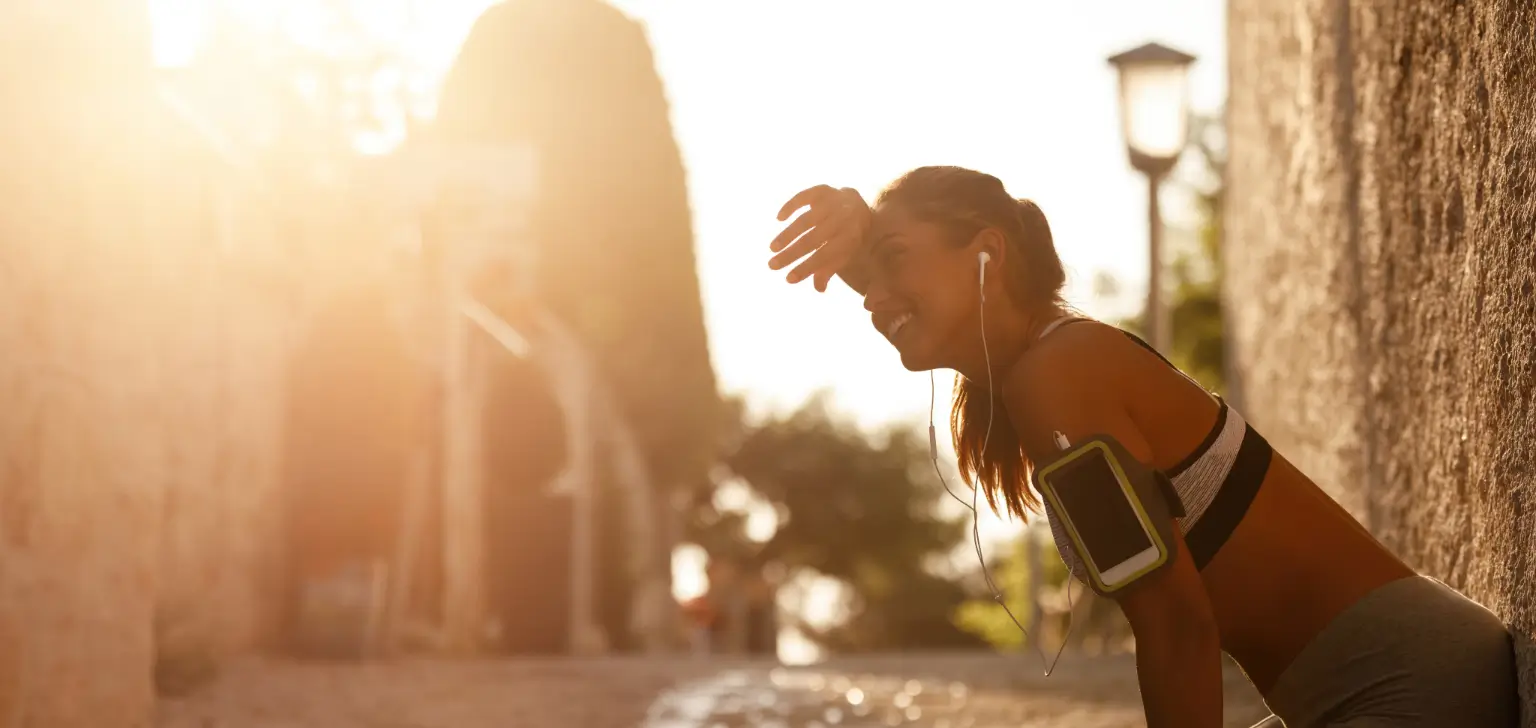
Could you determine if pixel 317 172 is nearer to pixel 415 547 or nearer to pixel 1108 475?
pixel 415 547

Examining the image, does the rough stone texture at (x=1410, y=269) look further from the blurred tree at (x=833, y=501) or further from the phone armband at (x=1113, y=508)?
the blurred tree at (x=833, y=501)

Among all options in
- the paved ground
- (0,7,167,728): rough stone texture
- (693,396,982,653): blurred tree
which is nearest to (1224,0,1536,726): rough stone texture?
the paved ground

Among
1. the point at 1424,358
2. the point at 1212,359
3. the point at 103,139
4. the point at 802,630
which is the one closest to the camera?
the point at 1424,358

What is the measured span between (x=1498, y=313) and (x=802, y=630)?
5136 centimetres

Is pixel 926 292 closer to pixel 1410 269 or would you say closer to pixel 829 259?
pixel 829 259

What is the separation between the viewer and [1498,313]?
277 cm

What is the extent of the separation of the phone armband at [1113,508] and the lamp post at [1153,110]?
271 inches

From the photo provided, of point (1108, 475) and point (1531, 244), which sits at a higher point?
point (1531, 244)

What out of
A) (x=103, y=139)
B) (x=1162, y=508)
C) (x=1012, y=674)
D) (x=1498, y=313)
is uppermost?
(x=103, y=139)

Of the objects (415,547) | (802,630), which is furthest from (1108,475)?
(802,630)

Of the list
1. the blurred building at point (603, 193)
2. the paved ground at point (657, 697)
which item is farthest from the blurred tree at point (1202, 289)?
the paved ground at point (657, 697)

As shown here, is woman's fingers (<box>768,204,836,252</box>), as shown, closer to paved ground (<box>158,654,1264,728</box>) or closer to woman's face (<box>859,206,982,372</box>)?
woman's face (<box>859,206,982,372</box>)

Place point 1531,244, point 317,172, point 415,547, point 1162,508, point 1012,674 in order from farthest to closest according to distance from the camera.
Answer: point 415,547 → point 317,172 → point 1012,674 → point 1531,244 → point 1162,508

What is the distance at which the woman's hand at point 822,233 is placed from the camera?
251cm
